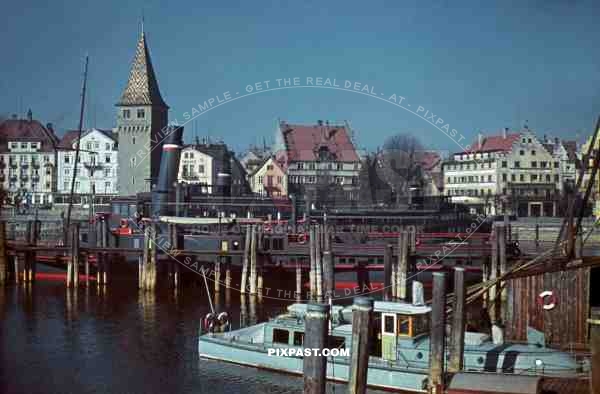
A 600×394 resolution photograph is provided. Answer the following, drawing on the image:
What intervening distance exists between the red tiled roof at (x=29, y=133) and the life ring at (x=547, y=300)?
6445 centimetres

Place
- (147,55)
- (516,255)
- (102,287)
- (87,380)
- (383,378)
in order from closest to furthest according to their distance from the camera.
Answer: (383,378)
(87,380)
(516,255)
(102,287)
(147,55)

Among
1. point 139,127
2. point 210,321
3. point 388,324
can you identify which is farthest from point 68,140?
point 388,324

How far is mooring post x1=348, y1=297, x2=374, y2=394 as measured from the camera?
14.7 m

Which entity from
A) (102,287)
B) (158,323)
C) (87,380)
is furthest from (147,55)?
(87,380)

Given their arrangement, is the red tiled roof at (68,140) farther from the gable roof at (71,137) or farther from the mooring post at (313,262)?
the mooring post at (313,262)

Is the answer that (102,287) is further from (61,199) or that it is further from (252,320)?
(61,199)

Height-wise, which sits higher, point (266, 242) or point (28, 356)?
point (266, 242)

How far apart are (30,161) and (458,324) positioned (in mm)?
71197

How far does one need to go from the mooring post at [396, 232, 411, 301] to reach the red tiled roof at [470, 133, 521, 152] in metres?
42.1

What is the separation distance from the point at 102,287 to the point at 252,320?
12.0 metres

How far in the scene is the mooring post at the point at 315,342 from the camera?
45.5ft

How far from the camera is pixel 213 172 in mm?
76562

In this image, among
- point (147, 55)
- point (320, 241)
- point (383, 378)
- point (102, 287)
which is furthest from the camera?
point (147, 55)

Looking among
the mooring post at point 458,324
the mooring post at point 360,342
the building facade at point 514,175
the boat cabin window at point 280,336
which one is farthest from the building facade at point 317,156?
the mooring post at point 360,342
